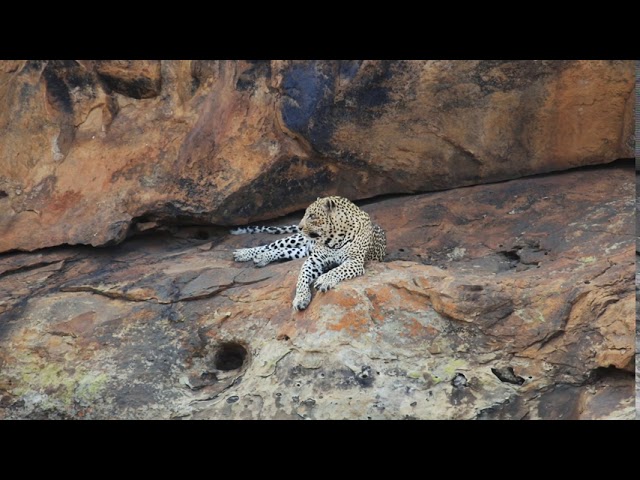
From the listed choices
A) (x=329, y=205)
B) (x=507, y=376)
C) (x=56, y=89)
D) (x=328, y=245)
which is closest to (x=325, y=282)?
(x=328, y=245)

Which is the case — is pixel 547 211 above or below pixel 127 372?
above

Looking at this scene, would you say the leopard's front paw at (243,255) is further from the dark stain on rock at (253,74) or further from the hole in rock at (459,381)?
the hole in rock at (459,381)

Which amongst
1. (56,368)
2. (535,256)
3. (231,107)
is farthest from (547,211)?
(56,368)

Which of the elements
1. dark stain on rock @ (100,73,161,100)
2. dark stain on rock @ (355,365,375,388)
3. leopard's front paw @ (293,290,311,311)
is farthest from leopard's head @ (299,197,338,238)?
dark stain on rock @ (100,73,161,100)

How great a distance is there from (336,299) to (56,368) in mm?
3248

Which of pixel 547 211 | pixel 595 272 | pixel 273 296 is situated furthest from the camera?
pixel 547 211

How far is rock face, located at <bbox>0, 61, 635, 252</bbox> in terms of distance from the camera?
11.4 meters

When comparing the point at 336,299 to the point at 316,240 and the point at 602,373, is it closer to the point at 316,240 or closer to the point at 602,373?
the point at 316,240

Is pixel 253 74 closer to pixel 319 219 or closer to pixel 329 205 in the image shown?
pixel 329 205

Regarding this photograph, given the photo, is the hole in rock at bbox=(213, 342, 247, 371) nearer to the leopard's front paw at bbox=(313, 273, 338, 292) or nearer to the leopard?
the leopard

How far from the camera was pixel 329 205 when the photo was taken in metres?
11.1

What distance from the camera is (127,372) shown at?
9633 millimetres

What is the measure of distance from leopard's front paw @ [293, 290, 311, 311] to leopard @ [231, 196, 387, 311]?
0.07 meters

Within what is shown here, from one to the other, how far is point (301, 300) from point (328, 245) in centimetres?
156
